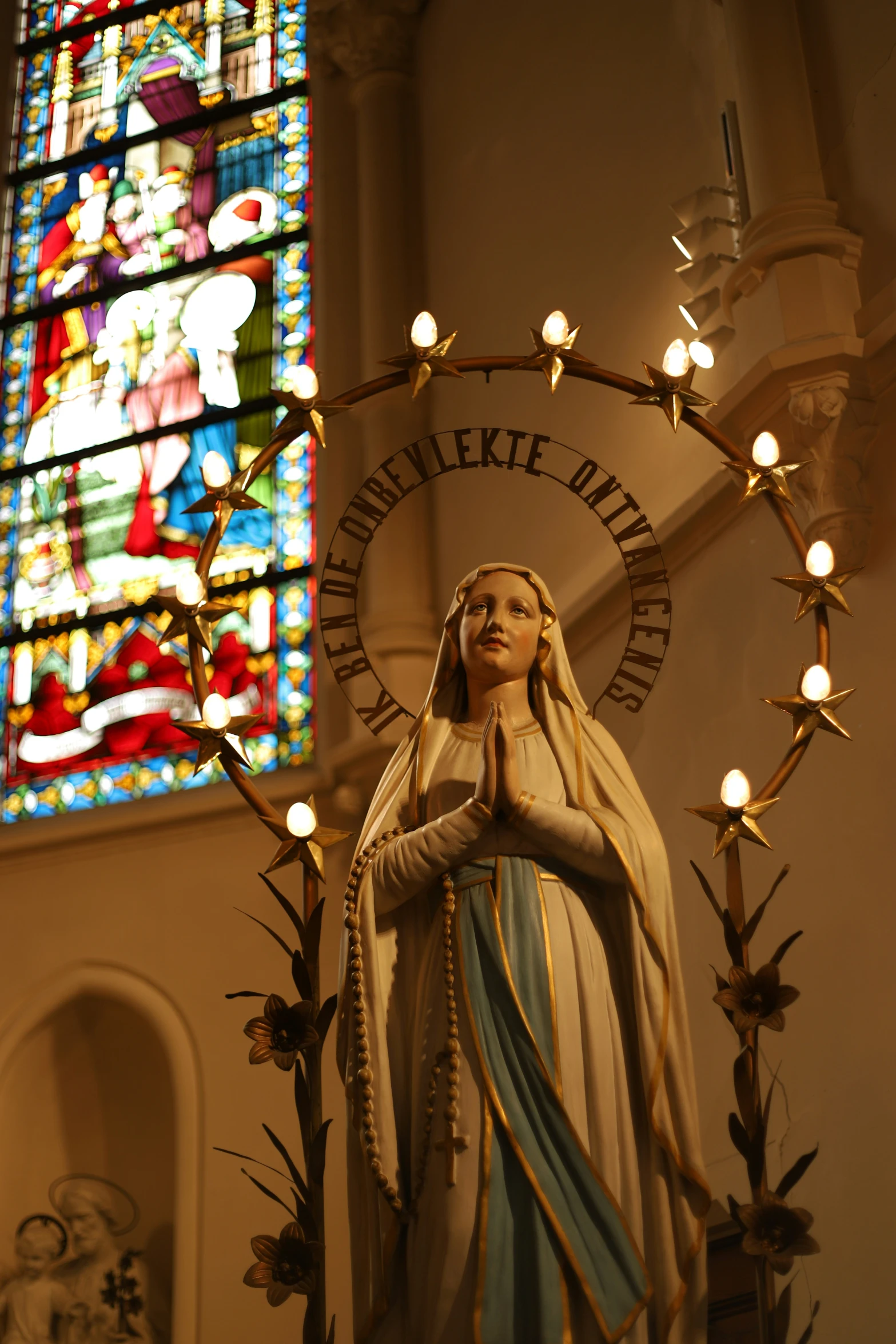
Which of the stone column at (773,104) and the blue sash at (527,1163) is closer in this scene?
the blue sash at (527,1163)

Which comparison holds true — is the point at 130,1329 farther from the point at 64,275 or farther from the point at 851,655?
the point at 64,275

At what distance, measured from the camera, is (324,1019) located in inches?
113

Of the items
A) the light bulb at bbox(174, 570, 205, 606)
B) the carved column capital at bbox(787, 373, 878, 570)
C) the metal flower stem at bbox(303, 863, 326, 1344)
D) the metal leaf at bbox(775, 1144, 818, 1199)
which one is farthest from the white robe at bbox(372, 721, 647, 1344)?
the carved column capital at bbox(787, 373, 878, 570)

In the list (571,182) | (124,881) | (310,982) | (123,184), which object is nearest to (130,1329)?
(124,881)

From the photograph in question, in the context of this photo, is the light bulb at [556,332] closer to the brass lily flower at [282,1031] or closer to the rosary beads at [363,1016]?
the rosary beads at [363,1016]

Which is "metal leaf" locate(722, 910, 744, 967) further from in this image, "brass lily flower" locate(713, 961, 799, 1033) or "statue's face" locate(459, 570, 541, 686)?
Answer: "statue's face" locate(459, 570, 541, 686)

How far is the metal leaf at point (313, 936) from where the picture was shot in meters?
2.88

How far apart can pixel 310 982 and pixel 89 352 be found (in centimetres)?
512

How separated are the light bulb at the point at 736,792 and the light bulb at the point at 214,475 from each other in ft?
3.68

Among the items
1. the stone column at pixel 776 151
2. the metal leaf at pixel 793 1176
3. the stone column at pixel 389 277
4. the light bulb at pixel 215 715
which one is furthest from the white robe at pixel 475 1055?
the stone column at pixel 389 277

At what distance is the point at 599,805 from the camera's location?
303 centimetres

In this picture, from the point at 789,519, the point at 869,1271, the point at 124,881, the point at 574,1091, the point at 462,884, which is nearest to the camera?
the point at 574,1091

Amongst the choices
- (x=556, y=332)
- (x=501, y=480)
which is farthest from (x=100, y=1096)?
(x=556, y=332)

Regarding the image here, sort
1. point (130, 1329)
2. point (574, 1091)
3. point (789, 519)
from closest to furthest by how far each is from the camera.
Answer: point (574, 1091) < point (789, 519) < point (130, 1329)
